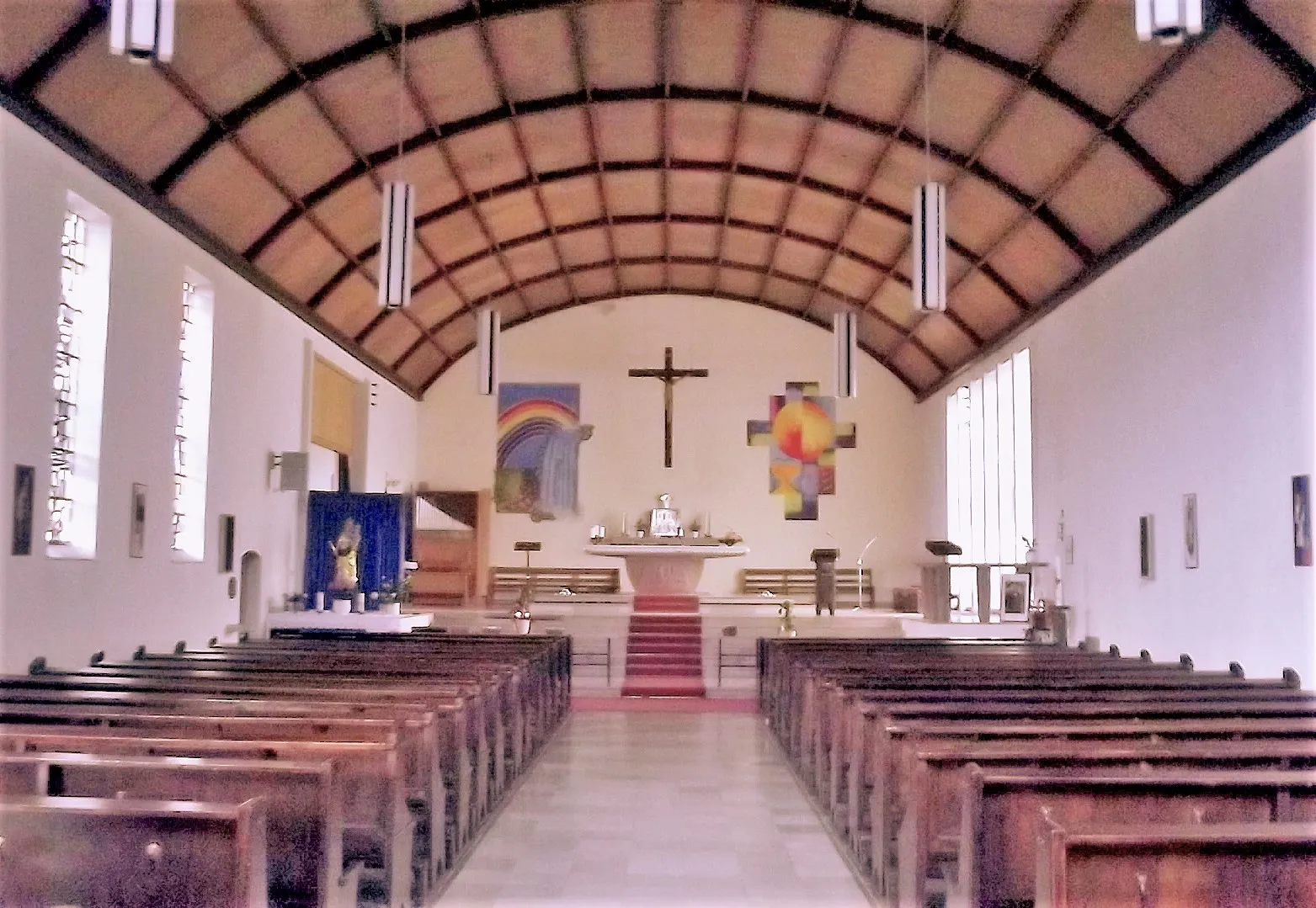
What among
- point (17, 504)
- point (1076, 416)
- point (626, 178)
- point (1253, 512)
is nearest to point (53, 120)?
point (17, 504)

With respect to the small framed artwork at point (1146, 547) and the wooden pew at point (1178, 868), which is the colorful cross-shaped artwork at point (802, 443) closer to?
the small framed artwork at point (1146, 547)

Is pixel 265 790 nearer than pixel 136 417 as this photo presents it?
Yes

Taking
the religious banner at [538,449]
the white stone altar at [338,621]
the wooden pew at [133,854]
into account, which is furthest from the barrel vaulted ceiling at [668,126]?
the wooden pew at [133,854]

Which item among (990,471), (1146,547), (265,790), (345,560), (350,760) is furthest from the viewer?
(990,471)

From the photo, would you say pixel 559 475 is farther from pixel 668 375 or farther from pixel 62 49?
pixel 62 49

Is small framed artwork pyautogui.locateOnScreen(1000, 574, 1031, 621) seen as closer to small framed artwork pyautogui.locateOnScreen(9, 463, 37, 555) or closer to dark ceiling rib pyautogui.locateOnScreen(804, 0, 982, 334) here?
dark ceiling rib pyautogui.locateOnScreen(804, 0, 982, 334)

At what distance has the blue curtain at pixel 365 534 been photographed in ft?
44.9

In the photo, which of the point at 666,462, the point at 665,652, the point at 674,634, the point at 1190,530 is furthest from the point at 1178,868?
the point at 666,462

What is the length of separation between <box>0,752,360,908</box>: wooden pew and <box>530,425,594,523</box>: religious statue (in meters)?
15.7

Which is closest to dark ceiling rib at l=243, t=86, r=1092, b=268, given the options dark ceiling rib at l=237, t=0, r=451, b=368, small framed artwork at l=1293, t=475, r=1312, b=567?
dark ceiling rib at l=237, t=0, r=451, b=368

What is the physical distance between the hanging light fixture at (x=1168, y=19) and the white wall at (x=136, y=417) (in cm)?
680

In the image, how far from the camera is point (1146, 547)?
10172 mm

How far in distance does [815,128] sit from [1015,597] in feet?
19.7

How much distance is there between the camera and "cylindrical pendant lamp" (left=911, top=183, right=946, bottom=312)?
340 inches
